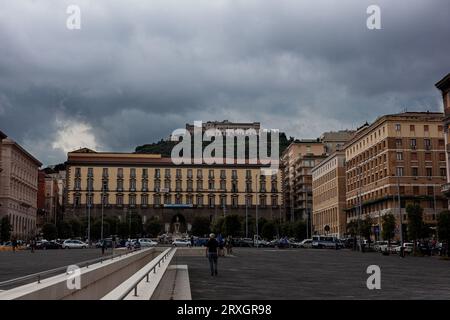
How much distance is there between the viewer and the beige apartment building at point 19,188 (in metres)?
106

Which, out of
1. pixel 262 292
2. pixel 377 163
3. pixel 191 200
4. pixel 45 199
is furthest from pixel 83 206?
pixel 262 292

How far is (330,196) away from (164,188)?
5029cm

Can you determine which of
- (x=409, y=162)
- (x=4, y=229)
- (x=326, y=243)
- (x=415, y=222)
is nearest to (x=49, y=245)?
(x=4, y=229)

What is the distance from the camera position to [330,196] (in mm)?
114562

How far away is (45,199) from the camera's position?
15125 cm

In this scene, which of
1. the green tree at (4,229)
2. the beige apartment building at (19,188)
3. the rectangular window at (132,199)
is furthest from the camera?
the rectangular window at (132,199)

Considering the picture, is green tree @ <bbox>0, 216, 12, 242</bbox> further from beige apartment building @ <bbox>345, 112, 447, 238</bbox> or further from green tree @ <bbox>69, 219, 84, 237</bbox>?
beige apartment building @ <bbox>345, 112, 447, 238</bbox>

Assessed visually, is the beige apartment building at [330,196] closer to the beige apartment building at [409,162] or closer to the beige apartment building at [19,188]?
the beige apartment building at [409,162]

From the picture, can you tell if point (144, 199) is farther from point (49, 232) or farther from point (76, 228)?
point (49, 232)

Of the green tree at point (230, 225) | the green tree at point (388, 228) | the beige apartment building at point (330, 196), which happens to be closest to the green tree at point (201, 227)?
the beige apartment building at point (330, 196)

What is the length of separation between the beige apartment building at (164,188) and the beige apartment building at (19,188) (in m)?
14.8

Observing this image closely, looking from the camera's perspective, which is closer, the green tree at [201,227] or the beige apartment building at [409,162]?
the beige apartment building at [409,162]

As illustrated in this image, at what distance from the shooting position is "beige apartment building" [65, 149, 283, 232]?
14512 centimetres
